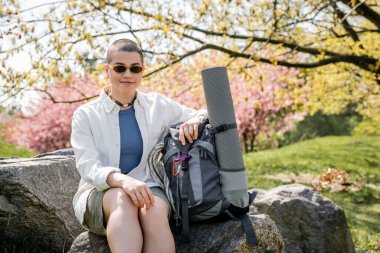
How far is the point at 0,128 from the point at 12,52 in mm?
17915

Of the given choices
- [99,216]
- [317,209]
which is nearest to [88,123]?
[99,216]

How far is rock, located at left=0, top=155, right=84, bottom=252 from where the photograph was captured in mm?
3318

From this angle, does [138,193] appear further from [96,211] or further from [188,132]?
[188,132]

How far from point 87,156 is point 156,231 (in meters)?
0.59

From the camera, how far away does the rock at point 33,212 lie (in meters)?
3.32

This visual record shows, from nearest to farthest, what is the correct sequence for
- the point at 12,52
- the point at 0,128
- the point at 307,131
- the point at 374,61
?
the point at 12,52, the point at 374,61, the point at 0,128, the point at 307,131

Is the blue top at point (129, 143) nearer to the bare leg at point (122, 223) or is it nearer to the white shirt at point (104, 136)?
the white shirt at point (104, 136)

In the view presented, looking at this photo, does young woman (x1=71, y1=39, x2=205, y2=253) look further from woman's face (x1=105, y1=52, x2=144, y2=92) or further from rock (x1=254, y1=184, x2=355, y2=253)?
rock (x1=254, y1=184, x2=355, y2=253)

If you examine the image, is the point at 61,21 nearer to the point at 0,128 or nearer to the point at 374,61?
the point at 374,61

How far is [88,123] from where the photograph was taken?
8.73ft

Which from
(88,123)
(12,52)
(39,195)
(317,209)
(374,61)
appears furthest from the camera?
(374,61)

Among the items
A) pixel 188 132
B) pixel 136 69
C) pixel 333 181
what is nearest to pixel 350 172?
pixel 333 181

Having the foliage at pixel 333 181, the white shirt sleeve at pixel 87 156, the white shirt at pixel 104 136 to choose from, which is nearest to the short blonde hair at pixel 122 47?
the white shirt at pixel 104 136

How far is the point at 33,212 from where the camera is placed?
3.36m
